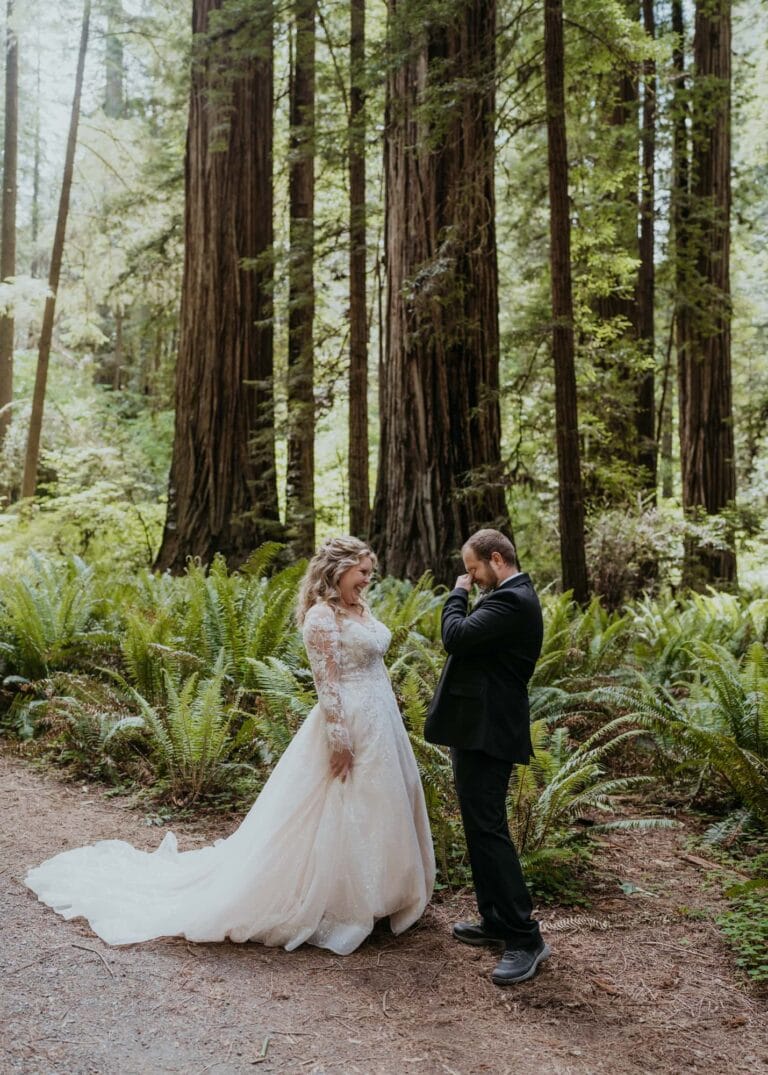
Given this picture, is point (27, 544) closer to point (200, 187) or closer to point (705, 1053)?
point (200, 187)

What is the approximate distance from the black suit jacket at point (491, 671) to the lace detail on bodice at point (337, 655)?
422mm

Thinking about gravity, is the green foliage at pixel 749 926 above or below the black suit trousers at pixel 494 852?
below

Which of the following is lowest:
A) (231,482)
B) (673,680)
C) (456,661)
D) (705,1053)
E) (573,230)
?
(705,1053)

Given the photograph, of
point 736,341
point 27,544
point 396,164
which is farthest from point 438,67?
point 736,341

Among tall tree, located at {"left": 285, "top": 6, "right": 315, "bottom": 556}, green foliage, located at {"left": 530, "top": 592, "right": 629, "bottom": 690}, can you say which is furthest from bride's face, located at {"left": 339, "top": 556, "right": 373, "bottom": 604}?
tall tree, located at {"left": 285, "top": 6, "right": 315, "bottom": 556}

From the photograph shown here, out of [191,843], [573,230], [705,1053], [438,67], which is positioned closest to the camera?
[705,1053]

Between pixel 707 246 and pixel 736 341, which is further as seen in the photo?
pixel 736 341

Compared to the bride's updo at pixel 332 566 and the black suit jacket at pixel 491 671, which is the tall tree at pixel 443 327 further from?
the black suit jacket at pixel 491 671

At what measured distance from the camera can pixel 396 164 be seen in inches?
379

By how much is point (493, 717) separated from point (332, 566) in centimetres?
98

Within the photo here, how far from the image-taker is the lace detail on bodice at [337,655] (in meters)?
3.86

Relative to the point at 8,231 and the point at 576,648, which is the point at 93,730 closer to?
the point at 576,648

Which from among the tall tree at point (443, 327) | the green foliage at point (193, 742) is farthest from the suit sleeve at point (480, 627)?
the tall tree at point (443, 327)

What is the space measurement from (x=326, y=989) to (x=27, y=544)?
11.6 m
